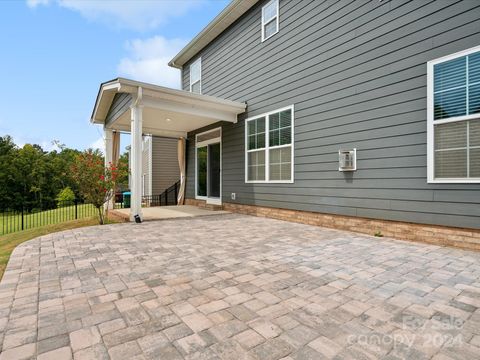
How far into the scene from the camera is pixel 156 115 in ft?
23.7

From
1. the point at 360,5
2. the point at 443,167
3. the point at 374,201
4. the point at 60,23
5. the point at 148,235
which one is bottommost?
the point at 148,235

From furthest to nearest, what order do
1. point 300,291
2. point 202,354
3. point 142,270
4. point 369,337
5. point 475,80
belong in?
1. point 475,80
2. point 142,270
3. point 300,291
4. point 369,337
5. point 202,354

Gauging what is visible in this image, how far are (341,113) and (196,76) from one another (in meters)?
6.66

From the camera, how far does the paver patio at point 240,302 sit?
58.2 inches

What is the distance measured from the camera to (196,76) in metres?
9.94

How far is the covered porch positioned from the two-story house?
40mm

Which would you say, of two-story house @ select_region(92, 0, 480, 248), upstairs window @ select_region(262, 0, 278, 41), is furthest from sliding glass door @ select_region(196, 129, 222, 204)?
upstairs window @ select_region(262, 0, 278, 41)

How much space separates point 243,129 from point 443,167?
16.1 ft

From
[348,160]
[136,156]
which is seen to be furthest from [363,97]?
[136,156]

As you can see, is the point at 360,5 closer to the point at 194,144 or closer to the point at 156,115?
the point at 156,115

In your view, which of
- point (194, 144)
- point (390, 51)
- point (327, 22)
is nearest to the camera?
point (390, 51)

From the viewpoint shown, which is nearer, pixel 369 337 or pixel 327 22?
pixel 369 337

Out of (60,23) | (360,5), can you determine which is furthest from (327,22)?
(60,23)

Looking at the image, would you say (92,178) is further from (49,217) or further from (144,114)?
(49,217)
